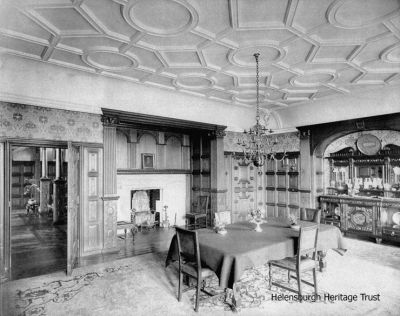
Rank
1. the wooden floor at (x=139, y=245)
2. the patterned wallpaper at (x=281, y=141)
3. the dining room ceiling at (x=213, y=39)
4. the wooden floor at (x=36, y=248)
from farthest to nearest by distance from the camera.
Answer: the patterned wallpaper at (x=281, y=141), the wooden floor at (x=139, y=245), the wooden floor at (x=36, y=248), the dining room ceiling at (x=213, y=39)

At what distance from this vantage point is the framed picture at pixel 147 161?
7847 millimetres

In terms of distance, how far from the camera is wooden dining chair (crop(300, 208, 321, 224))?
5.28 metres

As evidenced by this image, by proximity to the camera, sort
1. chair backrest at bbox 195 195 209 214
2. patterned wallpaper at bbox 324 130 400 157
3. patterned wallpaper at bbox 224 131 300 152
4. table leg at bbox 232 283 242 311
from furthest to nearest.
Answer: patterned wallpaper at bbox 224 131 300 152
chair backrest at bbox 195 195 209 214
patterned wallpaper at bbox 324 130 400 157
table leg at bbox 232 283 242 311

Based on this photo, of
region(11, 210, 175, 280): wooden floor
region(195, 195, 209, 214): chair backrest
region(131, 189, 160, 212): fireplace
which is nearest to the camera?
region(11, 210, 175, 280): wooden floor

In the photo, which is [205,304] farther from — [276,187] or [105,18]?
[276,187]

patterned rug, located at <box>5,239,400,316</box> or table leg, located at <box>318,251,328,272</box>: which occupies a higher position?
table leg, located at <box>318,251,328,272</box>

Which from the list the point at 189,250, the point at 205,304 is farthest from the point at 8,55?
the point at 205,304

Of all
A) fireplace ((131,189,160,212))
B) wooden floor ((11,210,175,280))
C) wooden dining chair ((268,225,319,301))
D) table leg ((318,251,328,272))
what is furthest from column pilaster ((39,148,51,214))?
table leg ((318,251,328,272))

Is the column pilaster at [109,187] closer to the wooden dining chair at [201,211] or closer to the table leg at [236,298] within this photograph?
the wooden dining chair at [201,211]

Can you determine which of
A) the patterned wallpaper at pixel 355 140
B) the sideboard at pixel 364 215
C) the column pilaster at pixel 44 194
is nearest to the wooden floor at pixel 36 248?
the column pilaster at pixel 44 194

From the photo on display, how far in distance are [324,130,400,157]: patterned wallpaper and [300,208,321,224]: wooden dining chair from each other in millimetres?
3330

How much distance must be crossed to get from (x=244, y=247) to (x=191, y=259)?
27.2 inches

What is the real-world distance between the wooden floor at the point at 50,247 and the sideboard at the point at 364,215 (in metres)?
4.32

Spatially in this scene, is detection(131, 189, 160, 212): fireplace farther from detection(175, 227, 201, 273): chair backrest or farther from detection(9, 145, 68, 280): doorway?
detection(175, 227, 201, 273): chair backrest
